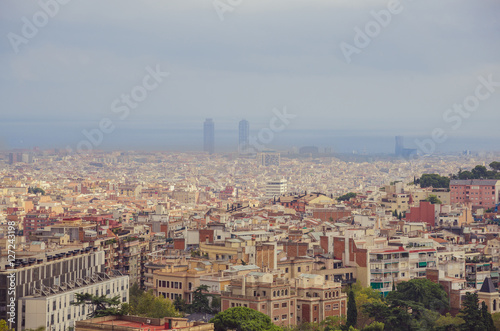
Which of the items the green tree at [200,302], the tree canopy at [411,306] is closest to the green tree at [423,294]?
the tree canopy at [411,306]

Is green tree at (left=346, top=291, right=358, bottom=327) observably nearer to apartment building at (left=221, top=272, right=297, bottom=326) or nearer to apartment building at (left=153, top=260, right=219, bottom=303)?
apartment building at (left=221, top=272, right=297, bottom=326)

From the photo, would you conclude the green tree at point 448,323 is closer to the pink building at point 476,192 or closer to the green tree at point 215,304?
the green tree at point 215,304

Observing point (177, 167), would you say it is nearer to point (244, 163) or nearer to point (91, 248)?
point (244, 163)

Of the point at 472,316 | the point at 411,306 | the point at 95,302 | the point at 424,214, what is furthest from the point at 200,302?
the point at 424,214

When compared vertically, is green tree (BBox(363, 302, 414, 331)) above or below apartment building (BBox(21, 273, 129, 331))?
below

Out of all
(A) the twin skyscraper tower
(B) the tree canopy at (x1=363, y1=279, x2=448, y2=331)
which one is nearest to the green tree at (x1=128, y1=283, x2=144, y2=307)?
(B) the tree canopy at (x1=363, y1=279, x2=448, y2=331)

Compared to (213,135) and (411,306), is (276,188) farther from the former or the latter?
(213,135)
